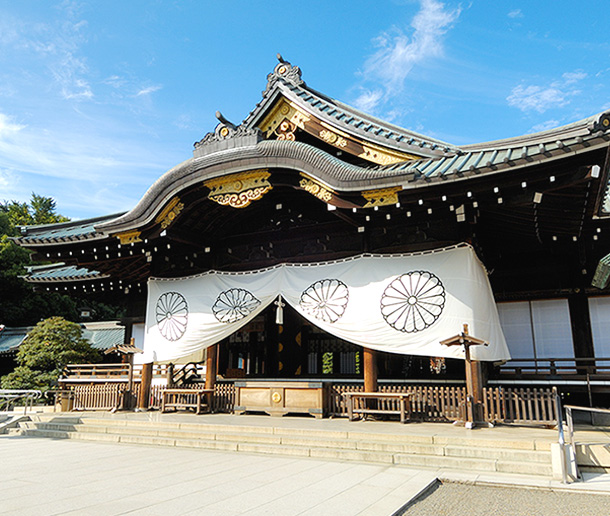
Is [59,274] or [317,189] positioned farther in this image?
[59,274]

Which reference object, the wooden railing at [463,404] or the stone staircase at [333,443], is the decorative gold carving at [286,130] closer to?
the wooden railing at [463,404]

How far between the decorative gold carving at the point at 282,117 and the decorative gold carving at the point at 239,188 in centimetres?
214

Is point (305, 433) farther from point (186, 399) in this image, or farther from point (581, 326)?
point (581, 326)

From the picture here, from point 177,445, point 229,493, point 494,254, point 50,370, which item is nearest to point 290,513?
point 229,493

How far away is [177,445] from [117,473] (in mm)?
2341

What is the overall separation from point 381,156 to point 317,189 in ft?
6.16

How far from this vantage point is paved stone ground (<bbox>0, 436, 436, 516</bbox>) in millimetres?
3998

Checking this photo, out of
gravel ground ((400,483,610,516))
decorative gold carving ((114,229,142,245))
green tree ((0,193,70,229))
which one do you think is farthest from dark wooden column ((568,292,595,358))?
green tree ((0,193,70,229))

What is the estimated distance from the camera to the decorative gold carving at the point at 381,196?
7.97 m

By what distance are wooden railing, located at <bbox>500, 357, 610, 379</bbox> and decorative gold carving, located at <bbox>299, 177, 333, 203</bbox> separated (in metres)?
5.00

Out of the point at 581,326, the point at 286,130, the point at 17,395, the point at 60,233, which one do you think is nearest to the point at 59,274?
the point at 60,233

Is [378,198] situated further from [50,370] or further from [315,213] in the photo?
[50,370]

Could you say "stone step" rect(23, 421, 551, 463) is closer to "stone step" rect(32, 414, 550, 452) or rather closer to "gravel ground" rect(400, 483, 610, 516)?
"stone step" rect(32, 414, 550, 452)

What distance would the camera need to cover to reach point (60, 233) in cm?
1246
